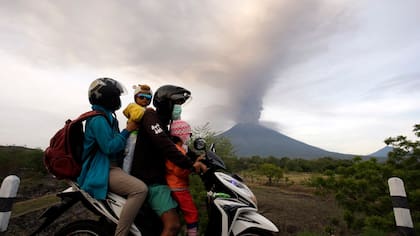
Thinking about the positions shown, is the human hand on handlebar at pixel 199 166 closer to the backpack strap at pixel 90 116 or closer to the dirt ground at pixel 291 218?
the backpack strap at pixel 90 116

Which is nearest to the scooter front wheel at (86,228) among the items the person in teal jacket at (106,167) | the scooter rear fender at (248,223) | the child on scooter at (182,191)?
the person in teal jacket at (106,167)

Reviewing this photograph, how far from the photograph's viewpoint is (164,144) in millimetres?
2639

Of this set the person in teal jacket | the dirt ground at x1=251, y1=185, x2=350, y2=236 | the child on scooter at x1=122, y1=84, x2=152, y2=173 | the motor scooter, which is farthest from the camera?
the dirt ground at x1=251, y1=185, x2=350, y2=236

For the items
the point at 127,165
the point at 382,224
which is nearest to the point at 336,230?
the point at 382,224

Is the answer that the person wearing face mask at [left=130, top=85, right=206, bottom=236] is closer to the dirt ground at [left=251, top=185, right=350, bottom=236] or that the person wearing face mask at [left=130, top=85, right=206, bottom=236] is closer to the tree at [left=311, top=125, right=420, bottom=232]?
the tree at [left=311, top=125, right=420, bottom=232]

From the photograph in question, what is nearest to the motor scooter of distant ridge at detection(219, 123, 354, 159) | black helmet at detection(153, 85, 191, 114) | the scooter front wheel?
the scooter front wheel

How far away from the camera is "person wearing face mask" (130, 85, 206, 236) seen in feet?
8.64

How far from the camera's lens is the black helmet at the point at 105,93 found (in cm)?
287

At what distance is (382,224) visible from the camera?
587 cm

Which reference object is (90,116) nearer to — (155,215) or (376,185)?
(155,215)

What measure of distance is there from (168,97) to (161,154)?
20.9 inches

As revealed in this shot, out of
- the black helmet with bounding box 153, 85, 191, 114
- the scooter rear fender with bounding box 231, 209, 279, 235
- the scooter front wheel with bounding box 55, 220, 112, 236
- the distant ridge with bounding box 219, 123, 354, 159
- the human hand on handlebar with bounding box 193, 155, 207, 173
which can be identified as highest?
the distant ridge with bounding box 219, 123, 354, 159

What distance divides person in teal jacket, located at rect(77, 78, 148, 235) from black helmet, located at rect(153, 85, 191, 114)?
321mm

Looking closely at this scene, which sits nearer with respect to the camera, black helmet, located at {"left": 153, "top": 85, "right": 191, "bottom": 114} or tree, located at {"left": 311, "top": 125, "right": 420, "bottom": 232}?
black helmet, located at {"left": 153, "top": 85, "right": 191, "bottom": 114}
